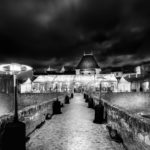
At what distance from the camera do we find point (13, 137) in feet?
13.1

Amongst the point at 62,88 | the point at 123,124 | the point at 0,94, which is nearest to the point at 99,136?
the point at 123,124

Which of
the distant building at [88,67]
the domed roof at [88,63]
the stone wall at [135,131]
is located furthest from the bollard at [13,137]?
the domed roof at [88,63]

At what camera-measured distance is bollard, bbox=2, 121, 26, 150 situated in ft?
12.9

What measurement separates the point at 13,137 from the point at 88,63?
2249 inches

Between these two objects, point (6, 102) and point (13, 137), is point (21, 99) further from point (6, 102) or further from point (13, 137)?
point (13, 137)

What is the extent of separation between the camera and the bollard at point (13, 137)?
3.94m

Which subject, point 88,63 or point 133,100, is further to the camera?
point 88,63

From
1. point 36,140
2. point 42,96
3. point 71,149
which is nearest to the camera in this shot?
point 71,149

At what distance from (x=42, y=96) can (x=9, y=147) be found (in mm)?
29145

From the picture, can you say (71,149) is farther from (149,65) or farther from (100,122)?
(149,65)

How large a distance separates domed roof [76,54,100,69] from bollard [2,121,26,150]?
55663 millimetres

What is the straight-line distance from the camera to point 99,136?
6164 millimetres

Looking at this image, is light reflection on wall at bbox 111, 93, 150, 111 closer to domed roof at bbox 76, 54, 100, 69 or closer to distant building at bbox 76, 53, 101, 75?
distant building at bbox 76, 53, 101, 75

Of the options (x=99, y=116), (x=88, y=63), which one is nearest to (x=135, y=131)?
(x=99, y=116)
